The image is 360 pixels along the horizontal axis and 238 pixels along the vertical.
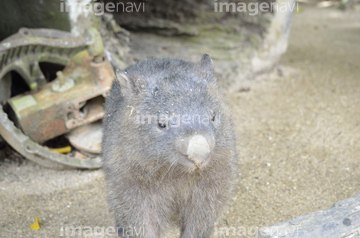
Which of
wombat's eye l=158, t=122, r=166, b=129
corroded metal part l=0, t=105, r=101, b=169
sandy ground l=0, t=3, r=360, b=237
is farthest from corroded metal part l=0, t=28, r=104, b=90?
wombat's eye l=158, t=122, r=166, b=129

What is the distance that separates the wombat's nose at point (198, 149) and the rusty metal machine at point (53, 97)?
2.25m

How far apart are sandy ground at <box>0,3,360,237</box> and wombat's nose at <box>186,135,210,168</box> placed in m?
1.55

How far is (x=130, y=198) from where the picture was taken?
10.5 ft

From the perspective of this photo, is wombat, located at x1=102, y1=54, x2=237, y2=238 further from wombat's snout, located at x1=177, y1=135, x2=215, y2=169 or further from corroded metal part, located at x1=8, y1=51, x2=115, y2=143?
corroded metal part, located at x1=8, y1=51, x2=115, y2=143

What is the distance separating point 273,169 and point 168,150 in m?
Answer: 2.39

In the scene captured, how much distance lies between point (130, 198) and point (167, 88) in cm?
88

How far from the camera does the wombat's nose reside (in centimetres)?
256

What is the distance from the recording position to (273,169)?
15.9 ft

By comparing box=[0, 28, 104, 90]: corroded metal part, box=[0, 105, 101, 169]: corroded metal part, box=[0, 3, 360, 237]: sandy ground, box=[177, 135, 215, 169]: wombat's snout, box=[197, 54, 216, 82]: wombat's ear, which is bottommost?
box=[0, 3, 360, 237]: sandy ground

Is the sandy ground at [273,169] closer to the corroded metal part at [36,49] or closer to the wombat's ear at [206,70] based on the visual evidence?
the corroded metal part at [36,49]

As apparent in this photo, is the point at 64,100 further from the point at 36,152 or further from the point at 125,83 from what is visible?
the point at 125,83

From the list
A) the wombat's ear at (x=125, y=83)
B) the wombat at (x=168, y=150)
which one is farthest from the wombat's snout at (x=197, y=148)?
the wombat's ear at (x=125, y=83)

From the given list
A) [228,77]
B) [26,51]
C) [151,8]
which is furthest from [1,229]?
[151,8]

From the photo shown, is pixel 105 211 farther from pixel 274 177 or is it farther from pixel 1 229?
pixel 274 177
